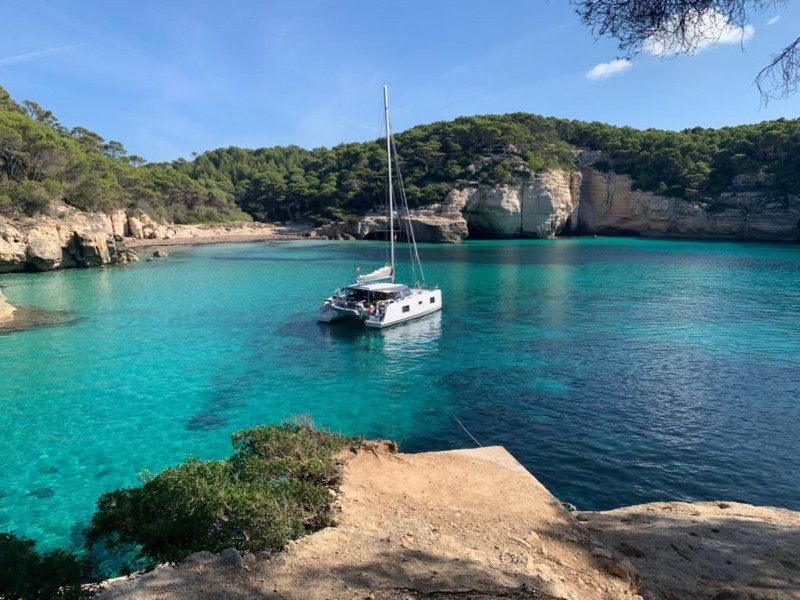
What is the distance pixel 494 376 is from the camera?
16.8m

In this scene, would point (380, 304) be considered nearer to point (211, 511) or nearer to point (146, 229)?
point (211, 511)

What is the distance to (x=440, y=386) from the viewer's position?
15.9m

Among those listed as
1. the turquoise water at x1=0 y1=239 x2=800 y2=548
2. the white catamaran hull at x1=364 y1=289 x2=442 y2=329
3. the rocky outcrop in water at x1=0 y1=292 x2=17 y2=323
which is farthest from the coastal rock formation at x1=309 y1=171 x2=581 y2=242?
the rocky outcrop in water at x1=0 y1=292 x2=17 y2=323

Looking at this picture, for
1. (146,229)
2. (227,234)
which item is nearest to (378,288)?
(146,229)

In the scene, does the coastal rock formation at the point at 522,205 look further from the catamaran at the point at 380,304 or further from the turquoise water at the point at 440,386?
the catamaran at the point at 380,304

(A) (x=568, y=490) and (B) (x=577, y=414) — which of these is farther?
(B) (x=577, y=414)

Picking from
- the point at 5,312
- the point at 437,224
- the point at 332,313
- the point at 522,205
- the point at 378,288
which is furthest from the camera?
the point at 522,205

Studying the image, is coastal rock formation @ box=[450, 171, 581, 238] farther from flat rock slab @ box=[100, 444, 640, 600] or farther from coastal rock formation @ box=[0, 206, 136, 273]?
flat rock slab @ box=[100, 444, 640, 600]

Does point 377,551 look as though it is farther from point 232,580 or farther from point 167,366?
point 167,366

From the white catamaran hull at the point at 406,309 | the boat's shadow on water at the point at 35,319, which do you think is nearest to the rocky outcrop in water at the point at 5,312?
the boat's shadow on water at the point at 35,319

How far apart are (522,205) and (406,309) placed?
55.8 m

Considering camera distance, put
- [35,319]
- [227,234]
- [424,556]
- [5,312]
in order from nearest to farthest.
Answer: [424,556] < [5,312] < [35,319] < [227,234]

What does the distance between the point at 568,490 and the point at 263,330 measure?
16714mm

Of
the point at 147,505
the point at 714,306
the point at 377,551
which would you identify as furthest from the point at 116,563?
the point at 714,306
